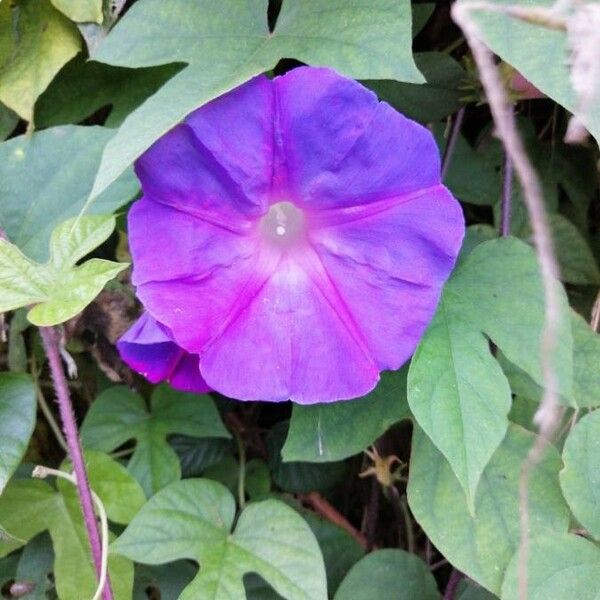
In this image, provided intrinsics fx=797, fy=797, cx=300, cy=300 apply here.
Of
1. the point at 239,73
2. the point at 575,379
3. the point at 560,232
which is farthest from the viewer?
the point at 560,232

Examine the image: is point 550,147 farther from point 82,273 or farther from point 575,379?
point 82,273

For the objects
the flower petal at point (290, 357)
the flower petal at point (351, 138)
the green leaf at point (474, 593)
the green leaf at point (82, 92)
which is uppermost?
the flower petal at point (351, 138)

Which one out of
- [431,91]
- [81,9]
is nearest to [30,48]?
[81,9]

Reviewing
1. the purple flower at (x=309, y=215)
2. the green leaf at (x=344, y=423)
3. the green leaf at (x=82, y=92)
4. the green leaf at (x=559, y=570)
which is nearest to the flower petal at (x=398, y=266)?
the purple flower at (x=309, y=215)

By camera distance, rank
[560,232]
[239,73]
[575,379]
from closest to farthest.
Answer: [239,73]
[575,379]
[560,232]

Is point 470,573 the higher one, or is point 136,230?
point 136,230

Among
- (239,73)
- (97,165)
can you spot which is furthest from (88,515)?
(239,73)

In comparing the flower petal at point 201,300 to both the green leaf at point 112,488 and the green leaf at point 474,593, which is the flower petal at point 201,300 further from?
the green leaf at point 474,593
